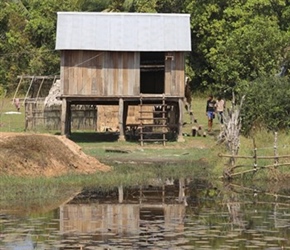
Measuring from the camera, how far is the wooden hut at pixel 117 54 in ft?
128

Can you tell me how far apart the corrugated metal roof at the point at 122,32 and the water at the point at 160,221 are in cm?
1474

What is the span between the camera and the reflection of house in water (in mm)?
18312

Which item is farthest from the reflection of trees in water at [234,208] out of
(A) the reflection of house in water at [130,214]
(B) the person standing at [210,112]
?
(B) the person standing at [210,112]

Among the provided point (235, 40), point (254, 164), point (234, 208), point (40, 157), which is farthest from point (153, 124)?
point (234, 208)

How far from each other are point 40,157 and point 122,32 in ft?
45.8

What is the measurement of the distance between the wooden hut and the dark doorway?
4.65ft

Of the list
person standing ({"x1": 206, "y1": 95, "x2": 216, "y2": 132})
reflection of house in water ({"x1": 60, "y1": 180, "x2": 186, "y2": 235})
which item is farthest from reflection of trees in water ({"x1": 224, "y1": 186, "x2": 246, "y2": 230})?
person standing ({"x1": 206, "y1": 95, "x2": 216, "y2": 132})

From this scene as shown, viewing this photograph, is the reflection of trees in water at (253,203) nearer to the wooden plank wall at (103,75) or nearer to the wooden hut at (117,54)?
the wooden hut at (117,54)

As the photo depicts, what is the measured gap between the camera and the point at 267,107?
35.6 m

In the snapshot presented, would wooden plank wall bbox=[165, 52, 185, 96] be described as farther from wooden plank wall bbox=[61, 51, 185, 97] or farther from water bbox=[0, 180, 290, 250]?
water bbox=[0, 180, 290, 250]

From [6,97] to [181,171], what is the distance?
3333cm

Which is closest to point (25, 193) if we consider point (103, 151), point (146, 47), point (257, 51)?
point (103, 151)

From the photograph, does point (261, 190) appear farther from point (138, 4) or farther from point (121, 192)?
point (138, 4)

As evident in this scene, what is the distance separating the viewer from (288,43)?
46188mm
